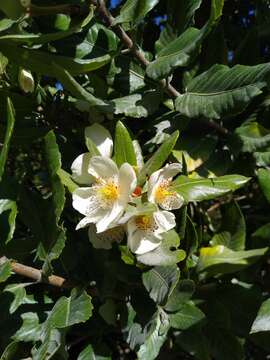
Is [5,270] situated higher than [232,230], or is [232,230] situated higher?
[5,270]

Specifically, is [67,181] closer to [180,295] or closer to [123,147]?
[123,147]

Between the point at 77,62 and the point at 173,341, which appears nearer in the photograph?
the point at 77,62

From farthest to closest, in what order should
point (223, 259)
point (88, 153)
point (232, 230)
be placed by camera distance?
point (232, 230), point (223, 259), point (88, 153)

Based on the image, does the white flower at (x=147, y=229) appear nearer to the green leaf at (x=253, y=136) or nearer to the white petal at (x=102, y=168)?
the white petal at (x=102, y=168)

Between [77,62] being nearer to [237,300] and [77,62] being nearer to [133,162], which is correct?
[133,162]

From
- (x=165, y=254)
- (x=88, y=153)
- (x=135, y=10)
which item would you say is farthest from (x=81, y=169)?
(x=135, y=10)

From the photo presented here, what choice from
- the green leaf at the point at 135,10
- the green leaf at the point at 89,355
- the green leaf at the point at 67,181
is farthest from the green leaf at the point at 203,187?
the green leaf at the point at 89,355

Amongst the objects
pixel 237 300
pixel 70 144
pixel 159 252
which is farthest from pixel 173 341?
pixel 70 144

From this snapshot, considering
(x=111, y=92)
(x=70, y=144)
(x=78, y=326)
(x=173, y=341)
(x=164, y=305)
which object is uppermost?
(x=111, y=92)
